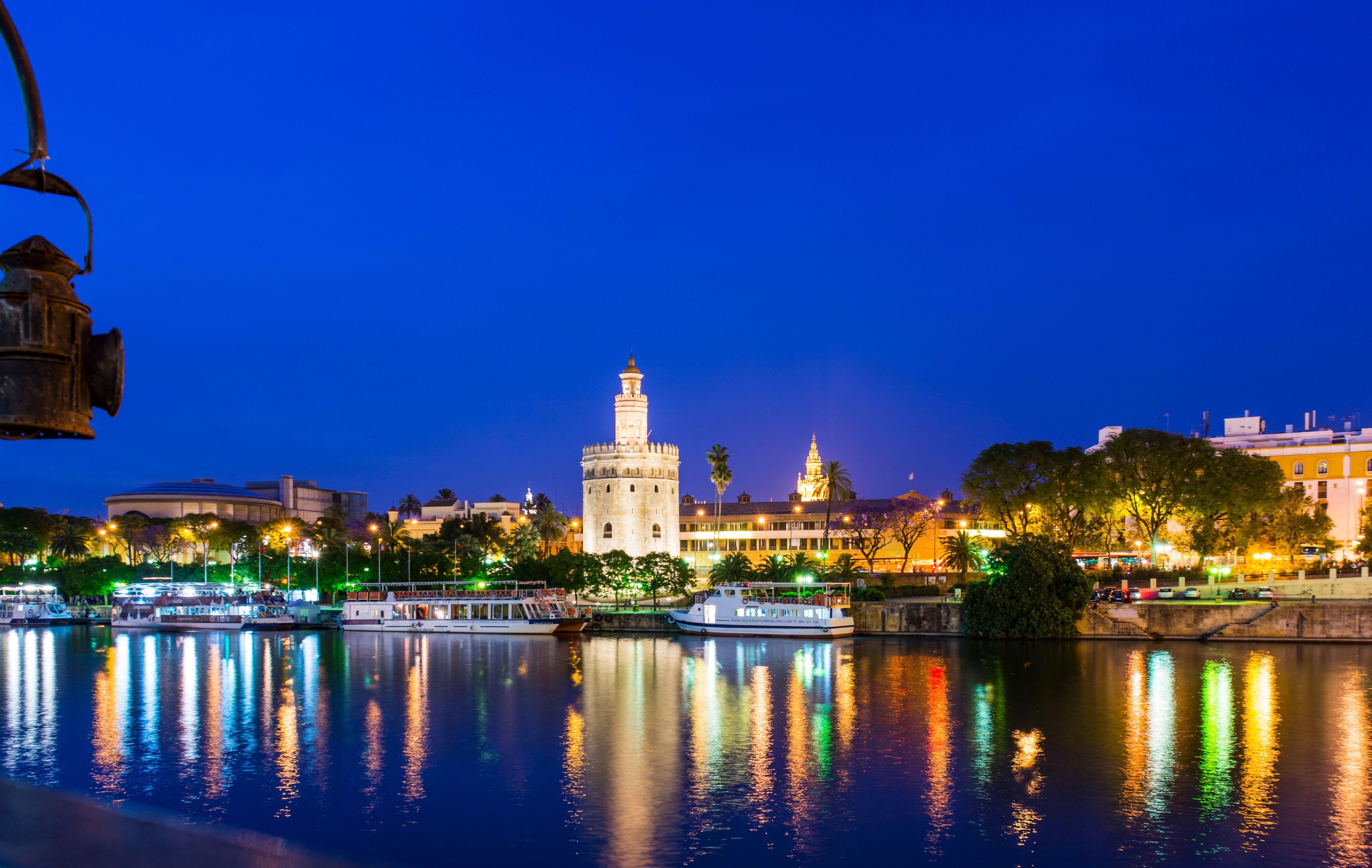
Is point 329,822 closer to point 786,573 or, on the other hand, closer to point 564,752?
point 564,752

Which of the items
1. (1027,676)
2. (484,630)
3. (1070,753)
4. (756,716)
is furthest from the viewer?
(484,630)

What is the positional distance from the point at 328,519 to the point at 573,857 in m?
113

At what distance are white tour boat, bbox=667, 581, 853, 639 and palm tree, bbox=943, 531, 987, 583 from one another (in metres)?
10.4

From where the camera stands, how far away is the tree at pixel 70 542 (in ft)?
382

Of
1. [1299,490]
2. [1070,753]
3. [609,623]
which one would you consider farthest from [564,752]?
[1299,490]

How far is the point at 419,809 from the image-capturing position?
27672mm

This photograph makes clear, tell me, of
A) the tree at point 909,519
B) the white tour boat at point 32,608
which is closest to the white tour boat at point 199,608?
the white tour boat at point 32,608

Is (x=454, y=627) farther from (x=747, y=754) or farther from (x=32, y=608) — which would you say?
(x=747, y=754)

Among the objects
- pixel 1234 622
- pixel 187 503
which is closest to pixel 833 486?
pixel 1234 622

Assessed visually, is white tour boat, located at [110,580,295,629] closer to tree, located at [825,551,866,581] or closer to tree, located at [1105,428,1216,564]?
tree, located at [825,551,866,581]

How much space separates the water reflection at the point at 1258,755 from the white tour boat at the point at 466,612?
43.2 metres

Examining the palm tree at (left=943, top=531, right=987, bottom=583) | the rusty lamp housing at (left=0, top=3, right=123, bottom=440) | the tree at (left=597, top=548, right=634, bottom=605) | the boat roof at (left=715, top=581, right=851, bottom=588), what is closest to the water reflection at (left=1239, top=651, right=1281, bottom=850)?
the rusty lamp housing at (left=0, top=3, right=123, bottom=440)

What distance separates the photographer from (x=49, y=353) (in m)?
5.26

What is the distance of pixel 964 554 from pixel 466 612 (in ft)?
121
